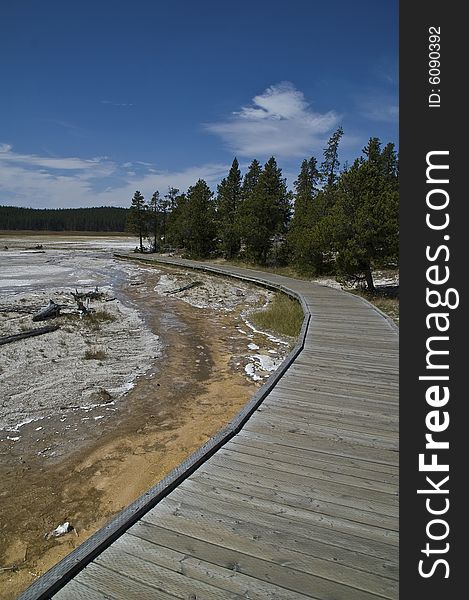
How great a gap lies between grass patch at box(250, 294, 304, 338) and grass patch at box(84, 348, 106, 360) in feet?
19.6

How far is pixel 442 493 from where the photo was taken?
2258 mm

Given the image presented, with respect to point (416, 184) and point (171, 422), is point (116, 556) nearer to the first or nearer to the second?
point (416, 184)

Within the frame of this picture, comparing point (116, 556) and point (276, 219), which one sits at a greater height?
point (276, 219)

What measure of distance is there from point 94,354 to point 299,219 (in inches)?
811

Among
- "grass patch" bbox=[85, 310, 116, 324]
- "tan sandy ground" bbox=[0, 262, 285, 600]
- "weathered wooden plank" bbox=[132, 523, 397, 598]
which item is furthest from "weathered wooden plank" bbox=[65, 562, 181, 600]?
"grass patch" bbox=[85, 310, 116, 324]

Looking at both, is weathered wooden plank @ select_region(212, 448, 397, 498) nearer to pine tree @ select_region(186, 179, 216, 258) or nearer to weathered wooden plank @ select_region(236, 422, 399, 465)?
weathered wooden plank @ select_region(236, 422, 399, 465)

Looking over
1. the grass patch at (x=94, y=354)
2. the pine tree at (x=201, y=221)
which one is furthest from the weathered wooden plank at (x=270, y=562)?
the pine tree at (x=201, y=221)

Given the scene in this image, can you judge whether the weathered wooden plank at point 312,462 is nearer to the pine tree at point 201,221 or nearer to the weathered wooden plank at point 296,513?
the weathered wooden plank at point 296,513

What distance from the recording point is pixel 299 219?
2789 cm

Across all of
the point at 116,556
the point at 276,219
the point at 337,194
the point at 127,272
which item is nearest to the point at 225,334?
the point at 337,194

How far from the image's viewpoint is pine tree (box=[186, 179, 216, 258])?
39906mm

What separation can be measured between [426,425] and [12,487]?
5372mm

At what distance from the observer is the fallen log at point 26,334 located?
456 inches

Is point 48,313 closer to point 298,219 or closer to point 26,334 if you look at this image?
point 26,334
